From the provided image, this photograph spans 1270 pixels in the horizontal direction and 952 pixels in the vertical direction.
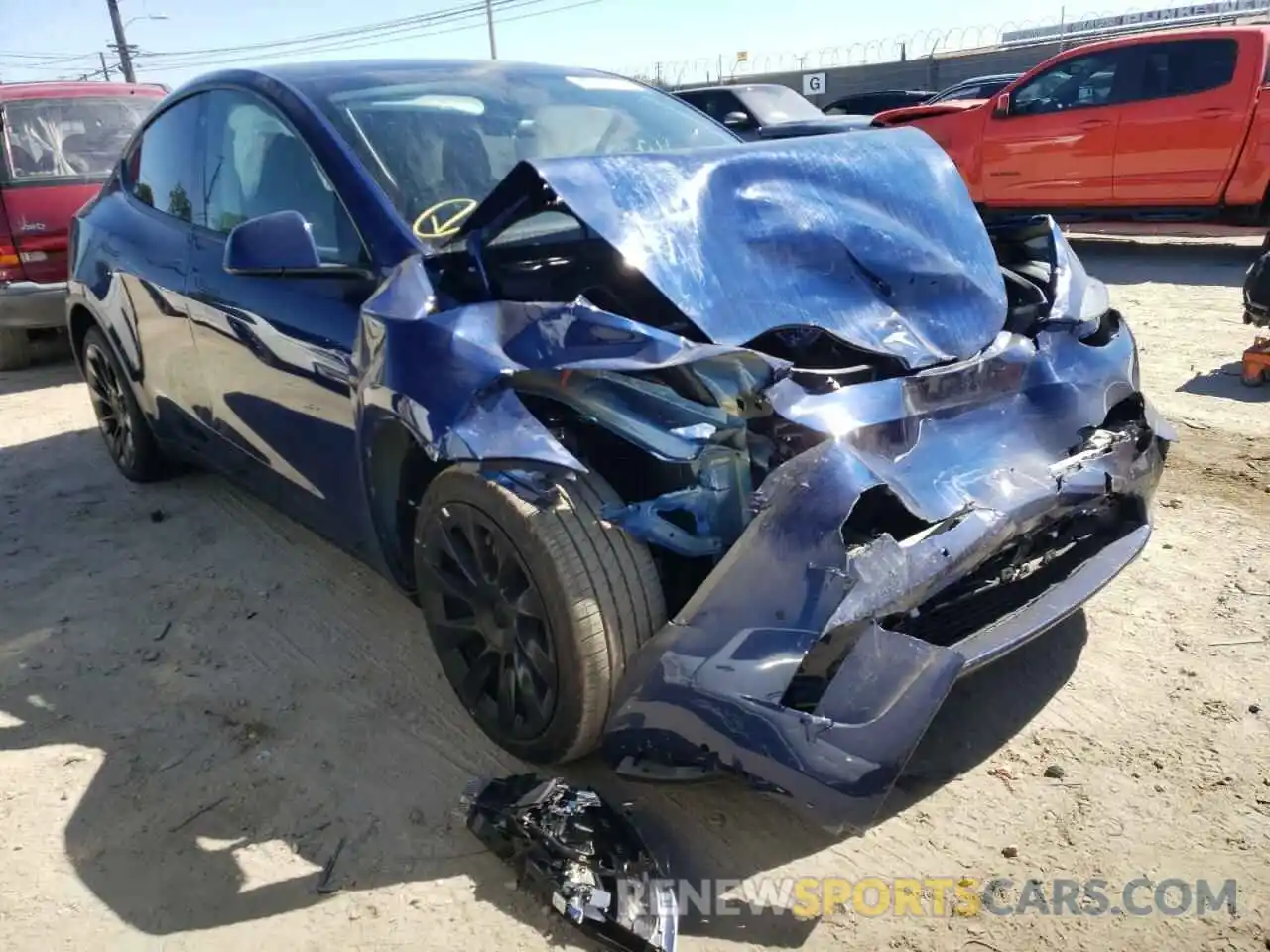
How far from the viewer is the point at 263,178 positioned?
3316 millimetres

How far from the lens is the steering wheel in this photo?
9.20 feet

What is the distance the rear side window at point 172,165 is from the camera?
3.79 meters

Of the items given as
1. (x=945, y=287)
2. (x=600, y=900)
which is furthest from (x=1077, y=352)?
(x=600, y=900)

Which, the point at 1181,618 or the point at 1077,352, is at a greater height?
the point at 1077,352

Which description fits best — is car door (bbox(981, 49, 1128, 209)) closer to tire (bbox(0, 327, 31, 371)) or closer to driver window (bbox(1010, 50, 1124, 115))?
driver window (bbox(1010, 50, 1124, 115))

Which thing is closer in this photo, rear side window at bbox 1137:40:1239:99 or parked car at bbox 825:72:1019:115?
rear side window at bbox 1137:40:1239:99

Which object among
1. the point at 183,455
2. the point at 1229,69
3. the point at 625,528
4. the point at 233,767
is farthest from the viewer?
the point at 1229,69

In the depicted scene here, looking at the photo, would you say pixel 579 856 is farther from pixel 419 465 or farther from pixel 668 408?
pixel 419 465

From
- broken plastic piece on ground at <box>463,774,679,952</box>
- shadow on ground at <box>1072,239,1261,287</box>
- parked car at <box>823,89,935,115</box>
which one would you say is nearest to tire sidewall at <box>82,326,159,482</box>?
broken plastic piece on ground at <box>463,774,679,952</box>

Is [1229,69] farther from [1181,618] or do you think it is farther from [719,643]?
[719,643]

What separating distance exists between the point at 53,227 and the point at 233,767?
5729 millimetres

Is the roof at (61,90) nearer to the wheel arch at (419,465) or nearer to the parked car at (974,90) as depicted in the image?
the wheel arch at (419,465)

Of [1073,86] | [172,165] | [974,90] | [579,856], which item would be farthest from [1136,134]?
[974,90]

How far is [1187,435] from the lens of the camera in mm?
4512
